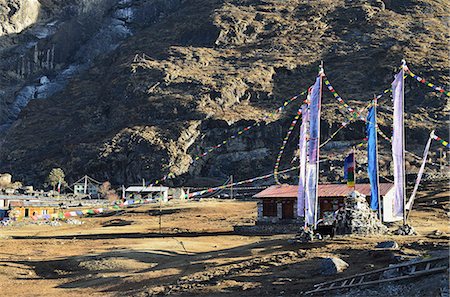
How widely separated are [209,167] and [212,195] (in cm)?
1298

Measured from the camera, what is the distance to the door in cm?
3666

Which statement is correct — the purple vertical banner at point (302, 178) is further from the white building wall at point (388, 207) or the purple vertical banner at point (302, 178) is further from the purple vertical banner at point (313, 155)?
the white building wall at point (388, 207)

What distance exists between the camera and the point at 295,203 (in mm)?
36438

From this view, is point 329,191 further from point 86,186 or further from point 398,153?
point 86,186

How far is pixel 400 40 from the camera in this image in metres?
112

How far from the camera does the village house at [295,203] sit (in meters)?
→ 35.5

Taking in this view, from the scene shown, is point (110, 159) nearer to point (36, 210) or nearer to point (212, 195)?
point (212, 195)

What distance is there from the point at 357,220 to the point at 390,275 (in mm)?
11940

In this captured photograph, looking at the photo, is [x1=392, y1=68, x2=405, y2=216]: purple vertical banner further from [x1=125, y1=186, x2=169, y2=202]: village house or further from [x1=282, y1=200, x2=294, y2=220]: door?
[x1=125, y1=186, x2=169, y2=202]: village house

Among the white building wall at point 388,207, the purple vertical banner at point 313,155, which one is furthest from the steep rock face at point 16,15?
the purple vertical banner at point 313,155

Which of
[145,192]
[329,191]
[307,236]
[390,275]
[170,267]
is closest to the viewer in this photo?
[390,275]

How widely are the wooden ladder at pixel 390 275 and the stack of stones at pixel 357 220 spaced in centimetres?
1077

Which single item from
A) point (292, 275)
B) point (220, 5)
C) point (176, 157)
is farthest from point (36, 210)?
point (220, 5)

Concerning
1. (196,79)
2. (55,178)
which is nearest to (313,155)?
(55,178)
